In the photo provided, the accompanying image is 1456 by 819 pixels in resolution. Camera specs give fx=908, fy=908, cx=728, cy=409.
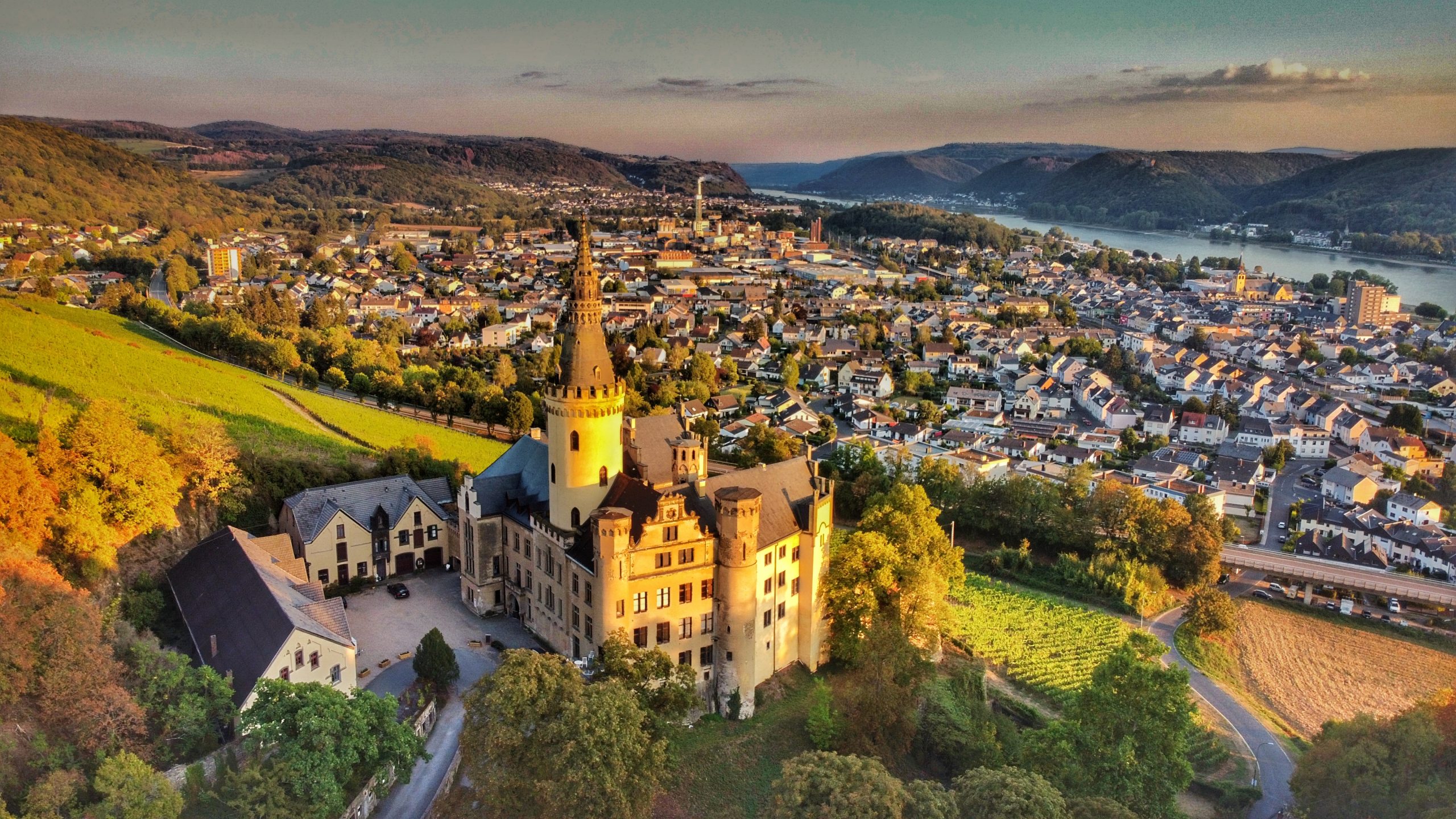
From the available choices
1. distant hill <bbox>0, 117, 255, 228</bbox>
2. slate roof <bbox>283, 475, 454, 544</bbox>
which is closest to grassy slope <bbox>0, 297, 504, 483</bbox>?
slate roof <bbox>283, 475, 454, 544</bbox>

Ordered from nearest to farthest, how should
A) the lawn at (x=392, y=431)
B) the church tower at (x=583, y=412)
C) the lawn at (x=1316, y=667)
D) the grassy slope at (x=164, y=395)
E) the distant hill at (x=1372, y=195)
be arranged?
the church tower at (x=583, y=412), the lawn at (x=1316, y=667), the grassy slope at (x=164, y=395), the lawn at (x=392, y=431), the distant hill at (x=1372, y=195)

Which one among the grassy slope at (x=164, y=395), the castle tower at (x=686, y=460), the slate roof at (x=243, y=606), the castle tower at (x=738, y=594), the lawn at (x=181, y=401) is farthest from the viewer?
the grassy slope at (x=164, y=395)

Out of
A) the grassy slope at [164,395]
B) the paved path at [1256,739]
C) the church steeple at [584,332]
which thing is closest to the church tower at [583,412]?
the church steeple at [584,332]

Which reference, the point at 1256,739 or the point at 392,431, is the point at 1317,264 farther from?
the point at 392,431

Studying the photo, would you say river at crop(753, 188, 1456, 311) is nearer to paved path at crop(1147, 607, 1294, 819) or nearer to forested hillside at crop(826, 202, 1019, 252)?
forested hillside at crop(826, 202, 1019, 252)

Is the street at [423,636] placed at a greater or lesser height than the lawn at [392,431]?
lesser

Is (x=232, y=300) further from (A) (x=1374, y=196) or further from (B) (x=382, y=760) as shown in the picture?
(A) (x=1374, y=196)

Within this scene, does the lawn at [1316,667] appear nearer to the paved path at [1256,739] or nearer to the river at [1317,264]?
the paved path at [1256,739]

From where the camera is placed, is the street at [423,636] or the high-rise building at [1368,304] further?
the high-rise building at [1368,304]
